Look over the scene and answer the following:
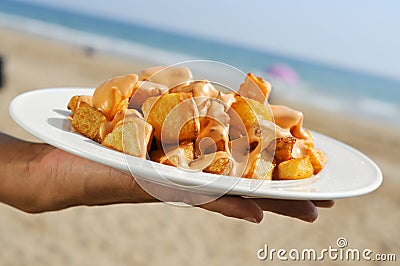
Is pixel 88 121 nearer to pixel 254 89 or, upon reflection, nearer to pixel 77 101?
pixel 77 101

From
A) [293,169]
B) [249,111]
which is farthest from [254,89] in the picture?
[293,169]

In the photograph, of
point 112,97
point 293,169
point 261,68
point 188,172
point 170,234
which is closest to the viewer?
point 188,172

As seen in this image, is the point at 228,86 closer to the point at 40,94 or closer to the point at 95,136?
the point at 95,136

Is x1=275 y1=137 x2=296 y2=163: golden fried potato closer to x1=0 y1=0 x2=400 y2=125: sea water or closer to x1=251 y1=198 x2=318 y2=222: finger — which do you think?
x1=251 y1=198 x2=318 y2=222: finger

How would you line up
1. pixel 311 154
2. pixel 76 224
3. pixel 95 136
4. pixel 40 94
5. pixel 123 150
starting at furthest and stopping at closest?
pixel 76 224, pixel 40 94, pixel 311 154, pixel 95 136, pixel 123 150

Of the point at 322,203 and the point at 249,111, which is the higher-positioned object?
the point at 249,111

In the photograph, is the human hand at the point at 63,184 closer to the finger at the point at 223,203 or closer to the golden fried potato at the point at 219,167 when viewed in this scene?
the finger at the point at 223,203

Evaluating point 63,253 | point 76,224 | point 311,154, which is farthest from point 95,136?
point 76,224
